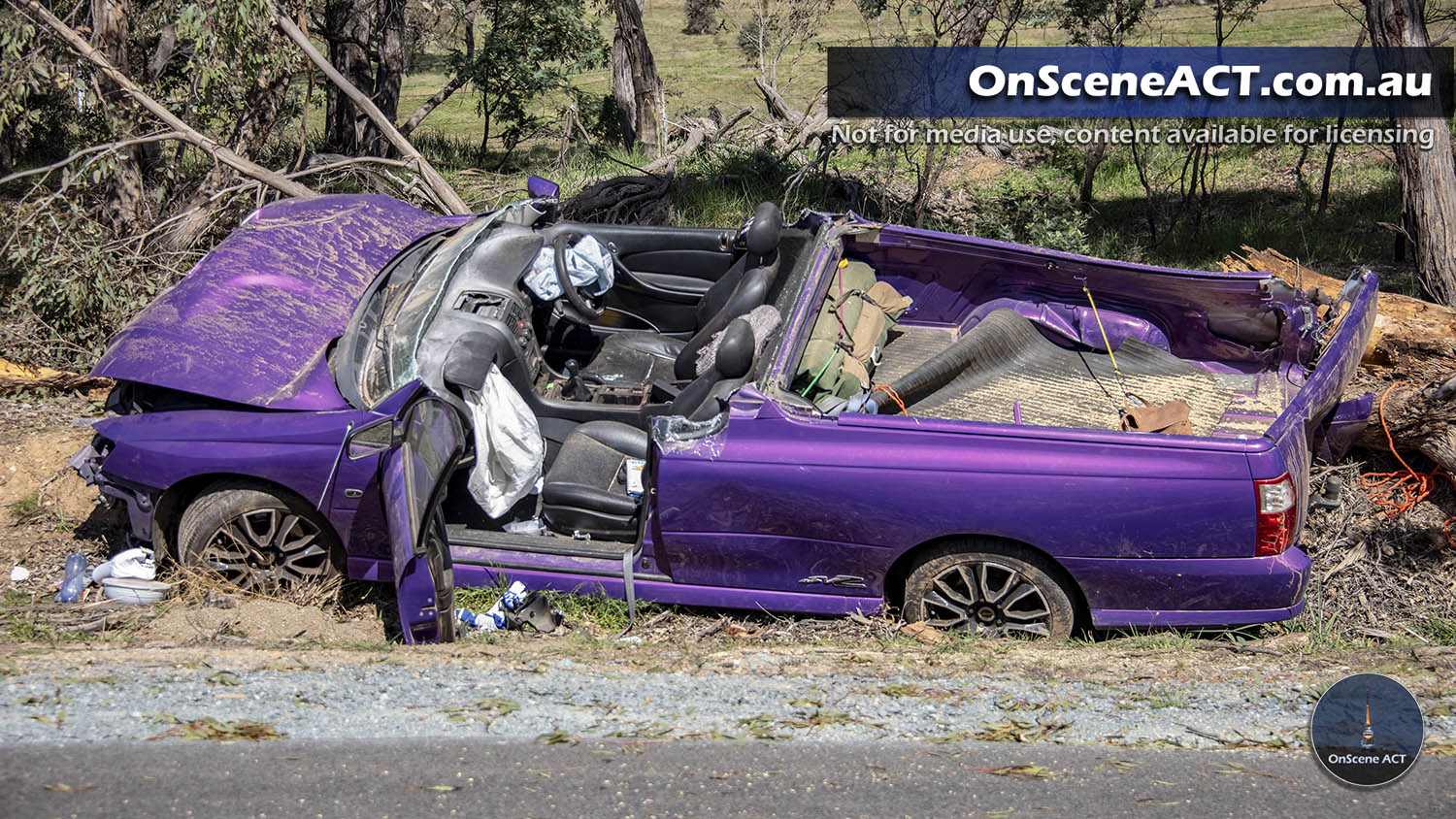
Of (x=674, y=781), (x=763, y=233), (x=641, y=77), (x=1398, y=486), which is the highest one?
(x=641, y=77)

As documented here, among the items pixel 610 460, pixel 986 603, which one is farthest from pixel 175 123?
pixel 986 603

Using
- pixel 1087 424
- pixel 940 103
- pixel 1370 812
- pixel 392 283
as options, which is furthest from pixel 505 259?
pixel 940 103

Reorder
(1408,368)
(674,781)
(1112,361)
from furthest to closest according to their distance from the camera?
(1408,368) → (1112,361) → (674,781)

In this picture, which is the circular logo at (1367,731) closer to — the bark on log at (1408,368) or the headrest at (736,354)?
the bark on log at (1408,368)

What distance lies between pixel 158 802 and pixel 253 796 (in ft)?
0.94

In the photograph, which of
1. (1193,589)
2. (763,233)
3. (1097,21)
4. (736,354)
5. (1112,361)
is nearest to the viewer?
(1193,589)

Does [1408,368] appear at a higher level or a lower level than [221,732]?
higher

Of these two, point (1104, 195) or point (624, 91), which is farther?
point (624, 91)

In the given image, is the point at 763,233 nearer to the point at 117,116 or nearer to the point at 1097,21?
the point at 117,116

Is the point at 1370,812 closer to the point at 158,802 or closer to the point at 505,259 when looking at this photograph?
the point at 158,802

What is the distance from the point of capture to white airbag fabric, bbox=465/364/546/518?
17.0 ft

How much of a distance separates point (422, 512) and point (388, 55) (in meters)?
11.6

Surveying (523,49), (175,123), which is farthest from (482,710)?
(523,49)

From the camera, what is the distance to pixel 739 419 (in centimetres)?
Result: 475
